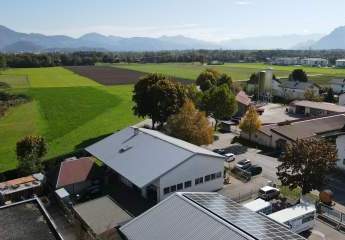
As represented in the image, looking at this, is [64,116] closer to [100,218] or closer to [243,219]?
[100,218]

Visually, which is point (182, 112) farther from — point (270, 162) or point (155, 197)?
point (155, 197)

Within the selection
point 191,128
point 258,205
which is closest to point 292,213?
point 258,205

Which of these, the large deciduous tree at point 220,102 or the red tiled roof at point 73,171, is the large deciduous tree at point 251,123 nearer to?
the large deciduous tree at point 220,102

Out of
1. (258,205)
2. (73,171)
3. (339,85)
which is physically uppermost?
(339,85)

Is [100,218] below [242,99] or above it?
below

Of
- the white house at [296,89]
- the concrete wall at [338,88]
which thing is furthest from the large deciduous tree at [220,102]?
the concrete wall at [338,88]

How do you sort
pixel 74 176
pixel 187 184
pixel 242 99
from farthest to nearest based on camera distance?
pixel 242 99 < pixel 74 176 < pixel 187 184

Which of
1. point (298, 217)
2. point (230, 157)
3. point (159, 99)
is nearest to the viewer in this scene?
point (298, 217)
